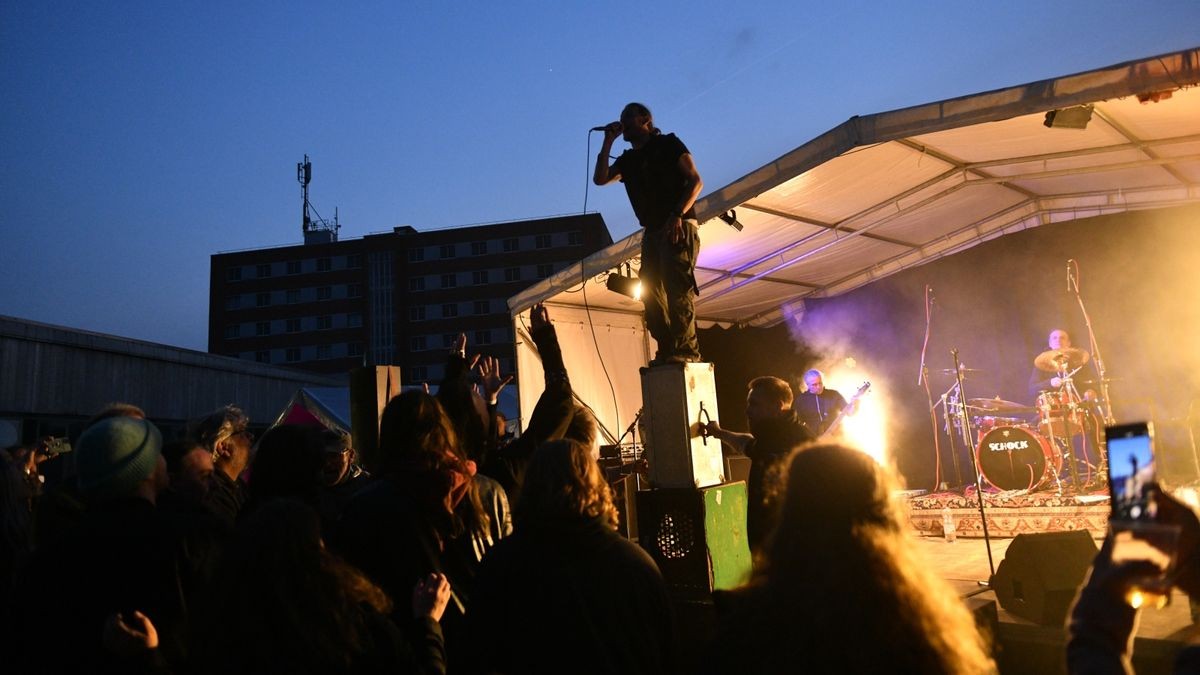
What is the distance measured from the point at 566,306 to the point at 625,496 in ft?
16.1

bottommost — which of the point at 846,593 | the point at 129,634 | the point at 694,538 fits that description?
the point at 694,538

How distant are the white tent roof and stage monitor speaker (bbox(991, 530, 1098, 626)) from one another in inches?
134

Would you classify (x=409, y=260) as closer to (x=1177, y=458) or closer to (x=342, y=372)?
(x=342, y=372)

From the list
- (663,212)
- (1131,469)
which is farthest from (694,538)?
(1131,469)

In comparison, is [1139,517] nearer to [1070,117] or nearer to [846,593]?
[846,593]

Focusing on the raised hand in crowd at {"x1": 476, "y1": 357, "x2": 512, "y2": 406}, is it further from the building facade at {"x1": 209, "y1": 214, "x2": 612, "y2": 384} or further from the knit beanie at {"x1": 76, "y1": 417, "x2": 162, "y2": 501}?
the building facade at {"x1": 209, "y1": 214, "x2": 612, "y2": 384}

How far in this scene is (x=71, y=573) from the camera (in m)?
2.01

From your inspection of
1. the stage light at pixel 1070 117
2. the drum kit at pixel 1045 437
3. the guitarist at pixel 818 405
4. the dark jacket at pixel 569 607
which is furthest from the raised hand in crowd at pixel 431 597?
the drum kit at pixel 1045 437

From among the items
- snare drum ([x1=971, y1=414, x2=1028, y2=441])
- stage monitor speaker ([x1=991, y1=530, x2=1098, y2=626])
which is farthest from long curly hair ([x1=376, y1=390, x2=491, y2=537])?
snare drum ([x1=971, y1=414, x2=1028, y2=441])

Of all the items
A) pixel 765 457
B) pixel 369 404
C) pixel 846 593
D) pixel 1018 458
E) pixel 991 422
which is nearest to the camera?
pixel 846 593

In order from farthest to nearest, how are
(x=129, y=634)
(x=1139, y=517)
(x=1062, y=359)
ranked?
(x=1062, y=359), (x=129, y=634), (x=1139, y=517)

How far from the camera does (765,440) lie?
3.70 meters

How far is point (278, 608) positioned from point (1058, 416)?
8.99 m

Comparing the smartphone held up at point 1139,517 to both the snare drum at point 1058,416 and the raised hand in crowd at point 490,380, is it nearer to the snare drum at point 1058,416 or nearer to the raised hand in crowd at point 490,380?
the raised hand in crowd at point 490,380
